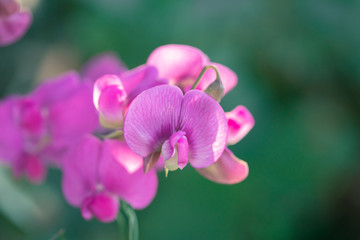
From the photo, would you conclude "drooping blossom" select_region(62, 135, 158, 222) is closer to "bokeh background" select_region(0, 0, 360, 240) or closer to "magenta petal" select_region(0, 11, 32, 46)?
"magenta petal" select_region(0, 11, 32, 46)

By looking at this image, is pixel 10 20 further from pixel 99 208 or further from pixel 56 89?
pixel 99 208

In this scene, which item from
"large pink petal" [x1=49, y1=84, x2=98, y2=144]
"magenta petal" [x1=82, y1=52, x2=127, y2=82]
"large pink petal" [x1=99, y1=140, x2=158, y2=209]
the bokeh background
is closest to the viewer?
"large pink petal" [x1=99, y1=140, x2=158, y2=209]

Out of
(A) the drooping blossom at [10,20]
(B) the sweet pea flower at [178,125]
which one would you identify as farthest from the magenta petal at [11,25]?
(B) the sweet pea flower at [178,125]

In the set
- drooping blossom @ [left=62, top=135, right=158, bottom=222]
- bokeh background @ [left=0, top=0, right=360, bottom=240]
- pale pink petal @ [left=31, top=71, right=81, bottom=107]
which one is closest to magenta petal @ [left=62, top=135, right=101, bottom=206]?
drooping blossom @ [left=62, top=135, right=158, bottom=222]

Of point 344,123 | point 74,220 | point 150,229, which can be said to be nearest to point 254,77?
point 344,123

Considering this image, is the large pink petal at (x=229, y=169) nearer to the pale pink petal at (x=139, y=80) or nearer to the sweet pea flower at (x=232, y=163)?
the sweet pea flower at (x=232, y=163)

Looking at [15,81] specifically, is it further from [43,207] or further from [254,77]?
[254,77]

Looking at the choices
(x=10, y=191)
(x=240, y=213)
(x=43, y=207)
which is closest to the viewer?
(x=10, y=191)
